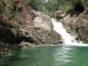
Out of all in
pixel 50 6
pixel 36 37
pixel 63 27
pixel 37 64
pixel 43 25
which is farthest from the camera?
pixel 50 6

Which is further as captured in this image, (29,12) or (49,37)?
(29,12)

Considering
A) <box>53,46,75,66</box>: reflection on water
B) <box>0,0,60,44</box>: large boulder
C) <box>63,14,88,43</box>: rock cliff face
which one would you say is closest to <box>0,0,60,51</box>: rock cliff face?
<box>0,0,60,44</box>: large boulder

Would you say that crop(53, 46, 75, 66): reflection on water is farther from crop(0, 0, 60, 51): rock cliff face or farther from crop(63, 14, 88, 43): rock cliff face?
crop(63, 14, 88, 43): rock cliff face

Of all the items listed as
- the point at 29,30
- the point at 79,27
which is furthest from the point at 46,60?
the point at 79,27

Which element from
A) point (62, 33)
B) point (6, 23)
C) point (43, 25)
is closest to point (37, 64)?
point (6, 23)

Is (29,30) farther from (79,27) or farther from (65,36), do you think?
(79,27)

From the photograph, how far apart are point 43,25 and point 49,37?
2973 millimetres

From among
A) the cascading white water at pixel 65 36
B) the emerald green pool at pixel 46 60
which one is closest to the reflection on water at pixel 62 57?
the emerald green pool at pixel 46 60

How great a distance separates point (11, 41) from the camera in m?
29.3

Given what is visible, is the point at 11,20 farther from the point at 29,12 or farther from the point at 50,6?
the point at 50,6

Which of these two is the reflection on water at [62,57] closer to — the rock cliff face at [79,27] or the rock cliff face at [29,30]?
the rock cliff face at [29,30]

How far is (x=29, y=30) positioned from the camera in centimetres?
3303

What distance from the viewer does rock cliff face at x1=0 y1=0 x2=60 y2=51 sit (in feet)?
92.7

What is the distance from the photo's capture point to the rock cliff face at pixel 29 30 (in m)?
28.2
